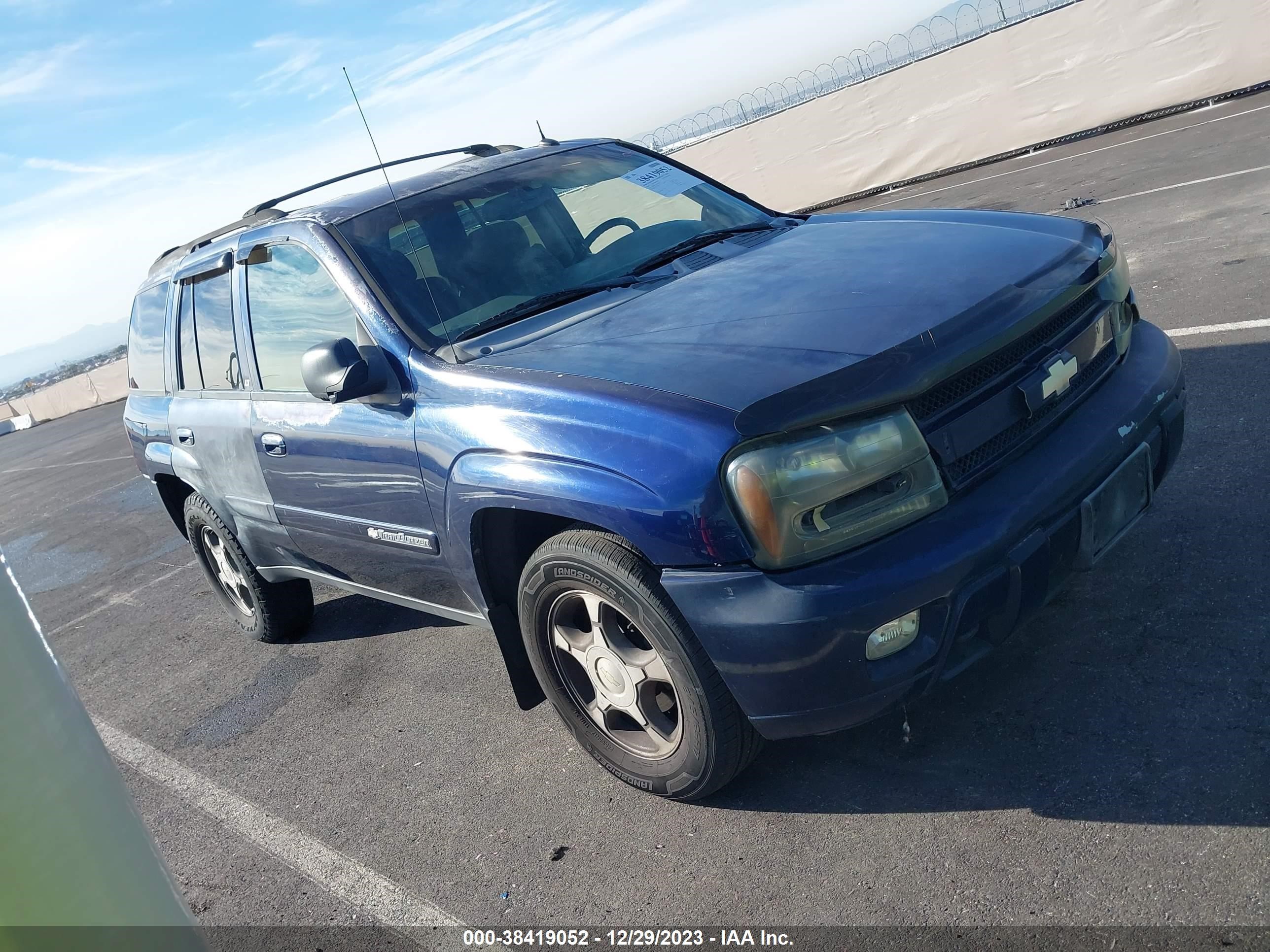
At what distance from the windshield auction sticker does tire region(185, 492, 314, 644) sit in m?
2.47

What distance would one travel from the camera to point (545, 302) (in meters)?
3.39

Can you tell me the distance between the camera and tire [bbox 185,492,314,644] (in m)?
4.82

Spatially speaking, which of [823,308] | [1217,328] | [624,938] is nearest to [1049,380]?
[823,308]

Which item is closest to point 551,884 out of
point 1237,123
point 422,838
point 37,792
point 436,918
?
point 436,918

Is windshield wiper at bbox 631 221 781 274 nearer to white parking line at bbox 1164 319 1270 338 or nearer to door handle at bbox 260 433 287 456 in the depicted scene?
door handle at bbox 260 433 287 456

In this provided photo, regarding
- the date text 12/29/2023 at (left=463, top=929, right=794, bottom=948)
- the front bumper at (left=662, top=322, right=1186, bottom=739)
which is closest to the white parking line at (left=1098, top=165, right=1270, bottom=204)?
the front bumper at (left=662, top=322, right=1186, bottom=739)

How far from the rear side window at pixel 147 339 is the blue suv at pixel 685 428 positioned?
986 millimetres

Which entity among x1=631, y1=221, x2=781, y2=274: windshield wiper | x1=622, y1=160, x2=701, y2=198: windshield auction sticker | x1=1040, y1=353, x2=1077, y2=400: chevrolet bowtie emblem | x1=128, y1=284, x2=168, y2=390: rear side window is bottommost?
x1=1040, y1=353, x2=1077, y2=400: chevrolet bowtie emblem

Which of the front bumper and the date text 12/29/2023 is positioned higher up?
the front bumper

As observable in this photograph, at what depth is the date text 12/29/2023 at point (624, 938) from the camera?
239cm

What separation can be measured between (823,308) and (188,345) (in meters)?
3.25

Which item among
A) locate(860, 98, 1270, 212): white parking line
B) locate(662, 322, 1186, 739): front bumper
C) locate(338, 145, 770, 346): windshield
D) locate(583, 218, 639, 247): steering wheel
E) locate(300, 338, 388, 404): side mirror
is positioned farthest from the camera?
locate(860, 98, 1270, 212): white parking line

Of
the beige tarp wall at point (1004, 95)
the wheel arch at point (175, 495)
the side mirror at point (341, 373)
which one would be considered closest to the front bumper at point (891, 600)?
the side mirror at point (341, 373)

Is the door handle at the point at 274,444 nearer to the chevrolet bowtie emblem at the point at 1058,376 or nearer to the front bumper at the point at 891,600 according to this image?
the front bumper at the point at 891,600
